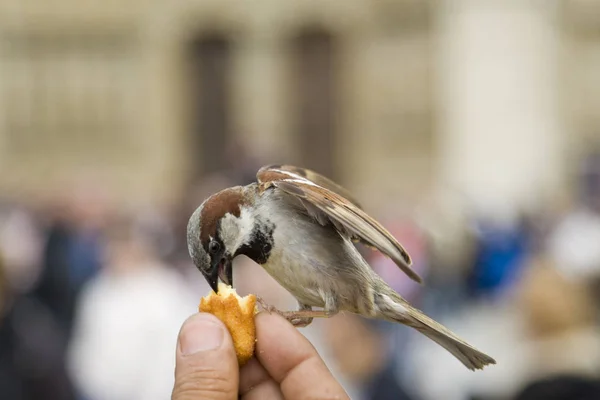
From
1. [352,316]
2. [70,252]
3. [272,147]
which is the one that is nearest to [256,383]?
[352,316]

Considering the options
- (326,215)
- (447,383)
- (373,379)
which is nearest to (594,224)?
(447,383)

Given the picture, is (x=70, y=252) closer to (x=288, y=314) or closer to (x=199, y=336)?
(x=288, y=314)

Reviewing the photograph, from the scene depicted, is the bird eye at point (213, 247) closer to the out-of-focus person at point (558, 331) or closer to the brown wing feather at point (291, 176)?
the brown wing feather at point (291, 176)

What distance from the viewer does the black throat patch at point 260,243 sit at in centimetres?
216

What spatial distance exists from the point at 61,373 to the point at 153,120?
30.6ft

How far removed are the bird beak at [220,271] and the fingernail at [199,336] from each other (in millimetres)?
329

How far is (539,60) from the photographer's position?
36.5 ft

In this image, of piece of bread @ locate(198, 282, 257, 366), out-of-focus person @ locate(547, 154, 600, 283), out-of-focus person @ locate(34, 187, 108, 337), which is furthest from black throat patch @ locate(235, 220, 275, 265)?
out-of-focus person @ locate(547, 154, 600, 283)

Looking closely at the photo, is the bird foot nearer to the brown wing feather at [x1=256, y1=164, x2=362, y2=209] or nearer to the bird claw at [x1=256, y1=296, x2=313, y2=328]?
the bird claw at [x1=256, y1=296, x2=313, y2=328]

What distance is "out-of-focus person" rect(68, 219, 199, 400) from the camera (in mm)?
4078

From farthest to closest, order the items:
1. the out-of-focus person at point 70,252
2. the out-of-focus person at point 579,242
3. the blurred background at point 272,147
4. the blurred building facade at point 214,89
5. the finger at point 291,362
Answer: the blurred building facade at point 214,89 → the out-of-focus person at point 579,242 → the out-of-focus person at point 70,252 → the blurred background at point 272,147 → the finger at point 291,362

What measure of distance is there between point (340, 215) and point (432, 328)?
0.39 m

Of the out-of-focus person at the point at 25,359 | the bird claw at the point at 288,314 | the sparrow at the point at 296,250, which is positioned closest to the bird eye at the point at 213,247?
the sparrow at the point at 296,250

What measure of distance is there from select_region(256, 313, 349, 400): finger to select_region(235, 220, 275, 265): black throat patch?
0.32m
